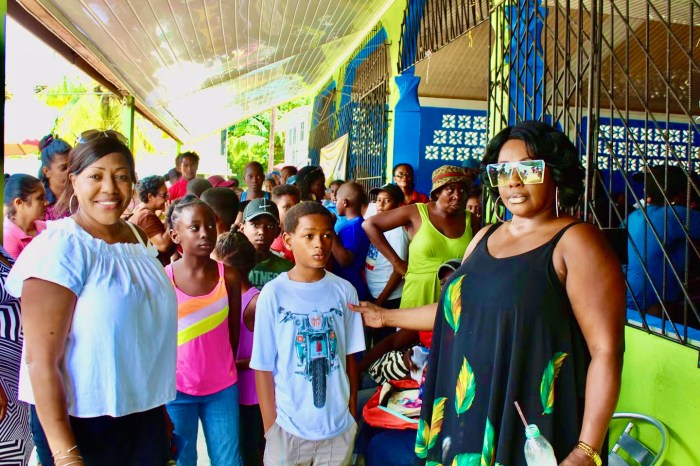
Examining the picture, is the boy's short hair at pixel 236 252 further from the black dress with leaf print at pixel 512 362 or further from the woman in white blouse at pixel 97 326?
the black dress with leaf print at pixel 512 362

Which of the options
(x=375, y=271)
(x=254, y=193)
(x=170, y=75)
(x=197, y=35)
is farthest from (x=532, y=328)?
(x=170, y=75)

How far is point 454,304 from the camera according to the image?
1859 millimetres

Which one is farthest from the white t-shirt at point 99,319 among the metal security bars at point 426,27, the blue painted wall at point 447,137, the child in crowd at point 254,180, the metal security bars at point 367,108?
the blue painted wall at point 447,137

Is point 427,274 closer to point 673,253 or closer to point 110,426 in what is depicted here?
point 673,253

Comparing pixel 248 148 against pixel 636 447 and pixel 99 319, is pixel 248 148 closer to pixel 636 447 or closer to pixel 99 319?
pixel 636 447

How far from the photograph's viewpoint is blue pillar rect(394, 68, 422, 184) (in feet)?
23.6

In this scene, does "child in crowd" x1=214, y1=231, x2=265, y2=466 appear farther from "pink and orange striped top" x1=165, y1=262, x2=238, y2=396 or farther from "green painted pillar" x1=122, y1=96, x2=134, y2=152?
"green painted pillar" x1=122, y1=96, x2=134, y2=152

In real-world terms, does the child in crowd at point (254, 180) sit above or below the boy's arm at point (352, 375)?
above

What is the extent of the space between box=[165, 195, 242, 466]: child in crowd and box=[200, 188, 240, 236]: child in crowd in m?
1.20

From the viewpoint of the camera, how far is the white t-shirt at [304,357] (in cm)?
233

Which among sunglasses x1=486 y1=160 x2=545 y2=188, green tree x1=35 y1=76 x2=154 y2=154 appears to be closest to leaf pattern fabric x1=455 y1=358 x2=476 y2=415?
sunglasses x1=486 y1=160 x2=545 y2=188

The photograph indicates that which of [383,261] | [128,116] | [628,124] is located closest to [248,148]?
[128,116]

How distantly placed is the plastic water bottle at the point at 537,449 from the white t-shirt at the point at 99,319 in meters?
1.12

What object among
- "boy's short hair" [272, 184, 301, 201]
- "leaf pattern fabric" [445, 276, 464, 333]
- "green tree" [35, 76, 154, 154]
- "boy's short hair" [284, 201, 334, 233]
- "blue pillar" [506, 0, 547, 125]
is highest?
"green tree" [35, 76, 154, 154]
